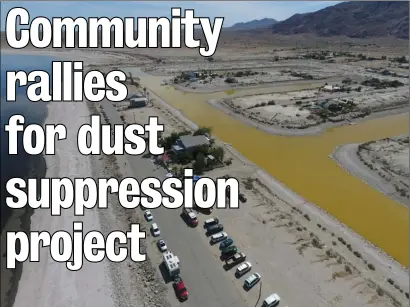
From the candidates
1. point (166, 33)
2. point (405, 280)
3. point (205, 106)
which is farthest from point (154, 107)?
point (405, 280)

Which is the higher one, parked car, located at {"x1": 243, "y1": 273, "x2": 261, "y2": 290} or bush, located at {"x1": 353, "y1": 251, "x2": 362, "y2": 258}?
bush, located at {"x1": 353, "y1": 251, "x2": 362, "y2": 258}

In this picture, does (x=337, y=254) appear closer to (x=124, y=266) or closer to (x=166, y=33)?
(x=124, y=266)

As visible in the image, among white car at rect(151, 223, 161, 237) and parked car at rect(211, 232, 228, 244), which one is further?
white car at rect(151, 223, 161, 237)

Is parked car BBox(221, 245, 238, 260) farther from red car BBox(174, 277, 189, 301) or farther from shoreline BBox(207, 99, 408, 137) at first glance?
shoreline BBox(207, 99, 408, 137)

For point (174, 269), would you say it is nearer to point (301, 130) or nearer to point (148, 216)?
point (148, 216)

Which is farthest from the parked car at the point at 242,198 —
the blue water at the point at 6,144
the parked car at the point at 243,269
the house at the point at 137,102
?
the house at the point at 137,102

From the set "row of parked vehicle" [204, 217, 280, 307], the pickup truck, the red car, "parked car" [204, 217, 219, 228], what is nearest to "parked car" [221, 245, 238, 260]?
"row of parked vehicle" [204, 217, 280, 307]
